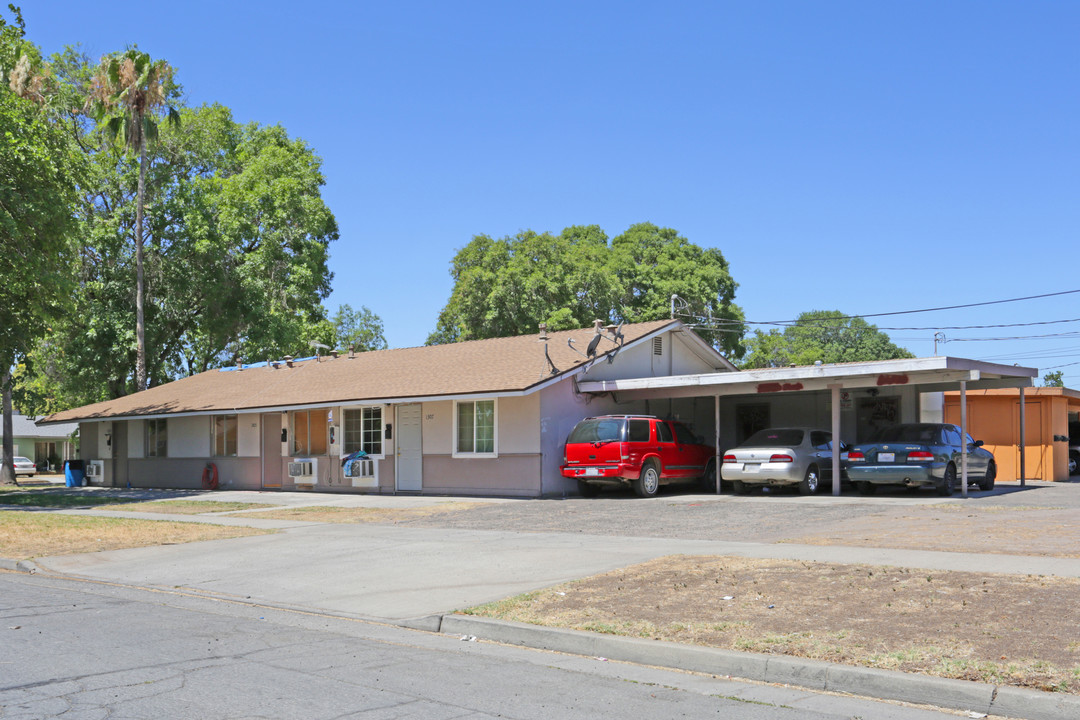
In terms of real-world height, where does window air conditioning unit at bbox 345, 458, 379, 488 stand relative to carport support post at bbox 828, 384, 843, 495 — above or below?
below

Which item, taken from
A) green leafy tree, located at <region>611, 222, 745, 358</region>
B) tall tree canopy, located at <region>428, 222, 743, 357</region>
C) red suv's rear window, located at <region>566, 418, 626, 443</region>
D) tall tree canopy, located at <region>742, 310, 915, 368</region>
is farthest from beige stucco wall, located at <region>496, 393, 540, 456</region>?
tall tree canopy, located at <region>742, 310, 915, 368</region>

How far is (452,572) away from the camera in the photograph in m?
11.9

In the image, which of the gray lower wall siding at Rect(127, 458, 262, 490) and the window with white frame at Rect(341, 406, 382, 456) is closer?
the window with white frame at Rect(341, 406, 382, 456)

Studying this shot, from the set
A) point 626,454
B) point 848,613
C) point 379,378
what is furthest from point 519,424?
point 848,613

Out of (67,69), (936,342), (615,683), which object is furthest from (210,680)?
(936,342)

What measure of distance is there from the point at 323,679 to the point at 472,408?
17940mm

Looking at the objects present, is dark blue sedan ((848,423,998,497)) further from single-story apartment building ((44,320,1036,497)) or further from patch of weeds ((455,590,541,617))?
patch of weeds ((455,590,541,617))

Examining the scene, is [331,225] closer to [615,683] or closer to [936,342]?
[936,342]

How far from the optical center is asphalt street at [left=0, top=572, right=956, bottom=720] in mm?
6086

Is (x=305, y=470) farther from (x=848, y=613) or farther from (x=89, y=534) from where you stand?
(x=848, y=613)

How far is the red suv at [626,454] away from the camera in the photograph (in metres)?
21.7

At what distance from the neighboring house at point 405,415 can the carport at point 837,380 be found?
164cm

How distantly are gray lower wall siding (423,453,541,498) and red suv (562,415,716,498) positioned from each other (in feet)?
3.29

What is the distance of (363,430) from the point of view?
27.1 m
